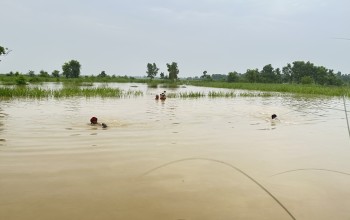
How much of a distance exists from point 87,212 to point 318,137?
8345 millimetres

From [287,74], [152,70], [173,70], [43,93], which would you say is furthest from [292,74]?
[43,93]

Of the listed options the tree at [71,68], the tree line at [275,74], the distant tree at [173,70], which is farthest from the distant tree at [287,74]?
the tree at [71,68]

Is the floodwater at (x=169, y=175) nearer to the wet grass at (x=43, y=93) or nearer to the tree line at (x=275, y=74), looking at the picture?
the wet grass at (x=43, y=93)

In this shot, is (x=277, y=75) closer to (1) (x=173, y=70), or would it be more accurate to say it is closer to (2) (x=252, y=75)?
(2) (x=252, y=75)

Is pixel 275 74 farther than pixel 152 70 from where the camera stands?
No

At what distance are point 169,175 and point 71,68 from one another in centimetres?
7913

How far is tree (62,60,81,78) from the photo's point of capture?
78.7m

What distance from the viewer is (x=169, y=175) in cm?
552

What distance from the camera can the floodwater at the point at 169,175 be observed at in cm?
407

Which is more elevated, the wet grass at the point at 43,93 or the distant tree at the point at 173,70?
the distant tree at the point at 173,70

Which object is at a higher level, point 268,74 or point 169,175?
point 268,74

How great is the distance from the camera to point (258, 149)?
8.00 metres

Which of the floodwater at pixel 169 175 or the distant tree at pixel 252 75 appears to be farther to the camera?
the distant tree at pixel 252 75

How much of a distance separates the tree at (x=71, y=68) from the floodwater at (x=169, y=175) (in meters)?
72.6
